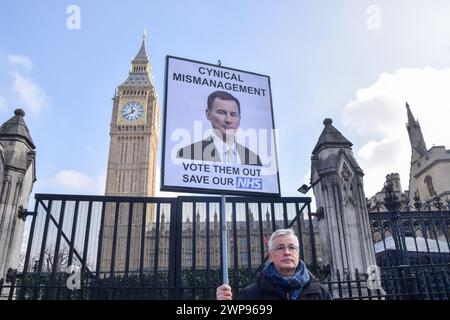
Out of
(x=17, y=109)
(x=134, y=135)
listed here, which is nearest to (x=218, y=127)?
(x=17, y=109)

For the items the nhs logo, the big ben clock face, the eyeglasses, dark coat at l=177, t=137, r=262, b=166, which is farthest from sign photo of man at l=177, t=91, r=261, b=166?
the big ben clock face

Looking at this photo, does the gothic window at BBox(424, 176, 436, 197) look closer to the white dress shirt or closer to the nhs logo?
the nhs logo

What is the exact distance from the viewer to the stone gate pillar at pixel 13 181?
5297 mm

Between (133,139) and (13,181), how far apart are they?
78.6m

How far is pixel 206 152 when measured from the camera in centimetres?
412

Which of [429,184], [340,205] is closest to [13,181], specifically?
[340,205]

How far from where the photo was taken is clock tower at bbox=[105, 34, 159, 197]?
7894cm

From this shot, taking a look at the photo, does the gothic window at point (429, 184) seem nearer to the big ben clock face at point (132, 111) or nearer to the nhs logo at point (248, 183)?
the nhs logo at point (248, 183)

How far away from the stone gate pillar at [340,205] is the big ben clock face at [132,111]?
261 ft

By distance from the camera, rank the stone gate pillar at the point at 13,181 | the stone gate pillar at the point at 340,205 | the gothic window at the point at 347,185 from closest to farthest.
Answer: the stone gate pillar at the point at 13,181 < the stone gate pillar at the point at 340,205 < the gothic window at the point at 347,185

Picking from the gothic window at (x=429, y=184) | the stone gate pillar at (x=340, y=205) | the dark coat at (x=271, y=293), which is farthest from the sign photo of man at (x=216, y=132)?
the gothic window at (x=429, y=184)
